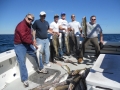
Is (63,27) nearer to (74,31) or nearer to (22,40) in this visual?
(74,31)

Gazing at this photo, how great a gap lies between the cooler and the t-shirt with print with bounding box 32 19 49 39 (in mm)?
2427

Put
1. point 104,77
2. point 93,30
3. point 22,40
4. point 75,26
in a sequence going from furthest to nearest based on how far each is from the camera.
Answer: point 75,26 → point 93,30 → point 22,40 → point 104,77

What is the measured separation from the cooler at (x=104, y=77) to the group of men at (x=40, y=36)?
6.82 feet

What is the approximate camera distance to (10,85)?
12.6 feet

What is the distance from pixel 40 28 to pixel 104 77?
2.98 metres

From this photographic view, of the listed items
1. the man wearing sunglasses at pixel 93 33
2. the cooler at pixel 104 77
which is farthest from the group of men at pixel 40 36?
the cooler at pixel 104 77

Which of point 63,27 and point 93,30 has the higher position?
point 63,27

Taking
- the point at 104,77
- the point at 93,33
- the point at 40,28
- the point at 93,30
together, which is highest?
the point at 40,28

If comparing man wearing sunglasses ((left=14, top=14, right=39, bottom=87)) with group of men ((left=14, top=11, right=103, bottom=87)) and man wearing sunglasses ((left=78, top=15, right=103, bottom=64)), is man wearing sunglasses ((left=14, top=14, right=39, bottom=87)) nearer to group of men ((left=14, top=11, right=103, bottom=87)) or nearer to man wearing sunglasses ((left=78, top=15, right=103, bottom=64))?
group of men ((left=14, top=11, right=103, bottom=87))

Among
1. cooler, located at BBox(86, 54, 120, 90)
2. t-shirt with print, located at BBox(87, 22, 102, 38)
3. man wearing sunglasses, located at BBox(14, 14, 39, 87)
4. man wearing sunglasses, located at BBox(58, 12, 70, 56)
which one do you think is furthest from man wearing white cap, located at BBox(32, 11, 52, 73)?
cooler, located at BBox(86, 54, 120, 90)

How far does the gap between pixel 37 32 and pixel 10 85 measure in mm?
1957

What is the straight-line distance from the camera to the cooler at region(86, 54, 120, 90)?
208 cm

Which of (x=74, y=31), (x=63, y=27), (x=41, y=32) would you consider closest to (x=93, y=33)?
(x=74, y=31)

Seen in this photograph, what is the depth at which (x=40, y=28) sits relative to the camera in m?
4.63
